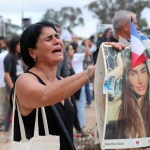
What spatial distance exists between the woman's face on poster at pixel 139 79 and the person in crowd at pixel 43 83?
0.58 feet

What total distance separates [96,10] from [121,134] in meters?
55.4

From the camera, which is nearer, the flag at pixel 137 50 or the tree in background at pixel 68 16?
the flag at pixel 137 50

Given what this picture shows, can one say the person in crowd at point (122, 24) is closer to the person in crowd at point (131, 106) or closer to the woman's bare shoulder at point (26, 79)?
the woman's bare shoulder at point (26, 79)

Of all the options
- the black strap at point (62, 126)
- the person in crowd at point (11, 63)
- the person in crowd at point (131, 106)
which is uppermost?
the person in crowd at point (131, 106)

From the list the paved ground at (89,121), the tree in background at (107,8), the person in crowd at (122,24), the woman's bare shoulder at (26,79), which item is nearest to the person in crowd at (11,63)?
the paved ground at (89,121)

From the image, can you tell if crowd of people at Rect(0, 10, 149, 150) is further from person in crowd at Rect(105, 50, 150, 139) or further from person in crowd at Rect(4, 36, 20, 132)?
person in crowd at Rect(4, 36, 20, 132)

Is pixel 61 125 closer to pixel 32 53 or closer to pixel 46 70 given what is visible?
pixel 46 70

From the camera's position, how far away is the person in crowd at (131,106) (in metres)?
2.71

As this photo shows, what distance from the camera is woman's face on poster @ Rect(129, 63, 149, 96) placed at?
2.79 meters

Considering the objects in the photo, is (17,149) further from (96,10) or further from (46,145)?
(96,10)

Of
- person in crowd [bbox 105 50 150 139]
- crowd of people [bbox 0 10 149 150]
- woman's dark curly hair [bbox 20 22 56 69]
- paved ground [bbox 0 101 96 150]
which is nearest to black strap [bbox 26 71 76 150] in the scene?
crowd of people [bbox 0 10 149 150]

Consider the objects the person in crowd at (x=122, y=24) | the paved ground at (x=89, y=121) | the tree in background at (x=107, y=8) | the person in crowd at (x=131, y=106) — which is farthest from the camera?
the tree in background at (x=107, y=8)

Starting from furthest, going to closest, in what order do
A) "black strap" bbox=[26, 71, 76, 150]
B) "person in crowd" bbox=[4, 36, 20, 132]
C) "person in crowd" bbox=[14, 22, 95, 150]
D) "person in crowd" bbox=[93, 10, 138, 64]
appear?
"person in crowd" bbox=[4, 36, 20, 132] → "person in crowd" bbox=[93, 10, 138, 64] → "black strap" bbox=[26, 71, 76, 150] → "person in crowd" bbox=[14, 22, 95, 150]

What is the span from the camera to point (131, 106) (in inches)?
110
